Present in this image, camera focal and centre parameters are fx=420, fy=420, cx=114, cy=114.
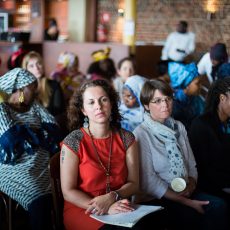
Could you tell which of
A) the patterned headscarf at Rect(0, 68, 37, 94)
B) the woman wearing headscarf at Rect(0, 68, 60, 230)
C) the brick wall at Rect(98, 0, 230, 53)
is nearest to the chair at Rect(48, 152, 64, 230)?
the woman wearing headscarf at Rect(0, 68, 60, 230)

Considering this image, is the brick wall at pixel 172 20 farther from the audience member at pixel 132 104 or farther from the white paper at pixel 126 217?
the white paper at pixel 126 217

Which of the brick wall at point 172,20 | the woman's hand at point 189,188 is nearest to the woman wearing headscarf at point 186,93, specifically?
the woman's hand at point 189,188

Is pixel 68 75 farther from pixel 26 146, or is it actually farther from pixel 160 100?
pixel 160 100

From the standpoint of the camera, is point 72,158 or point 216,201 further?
point 216,201

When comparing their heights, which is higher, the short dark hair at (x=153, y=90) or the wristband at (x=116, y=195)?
the short dark hair at (x=153, y=90)

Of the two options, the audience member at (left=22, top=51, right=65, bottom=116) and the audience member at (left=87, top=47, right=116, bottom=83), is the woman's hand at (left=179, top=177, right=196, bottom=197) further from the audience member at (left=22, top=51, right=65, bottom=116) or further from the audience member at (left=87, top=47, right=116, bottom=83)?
the audience member at (left=87, top=47, right=116, bottom=83)

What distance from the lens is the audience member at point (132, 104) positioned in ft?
10.3

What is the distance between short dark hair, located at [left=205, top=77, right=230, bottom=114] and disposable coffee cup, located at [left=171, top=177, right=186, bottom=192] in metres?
0.57

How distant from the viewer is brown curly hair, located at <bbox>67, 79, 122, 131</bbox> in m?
2.06

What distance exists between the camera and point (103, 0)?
9.58 meters

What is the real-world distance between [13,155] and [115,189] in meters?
0.65

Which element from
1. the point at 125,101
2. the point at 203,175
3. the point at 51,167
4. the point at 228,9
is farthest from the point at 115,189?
the point at 228,9

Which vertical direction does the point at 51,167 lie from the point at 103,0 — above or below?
below

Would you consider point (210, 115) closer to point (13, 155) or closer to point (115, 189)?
point (115, 189)
